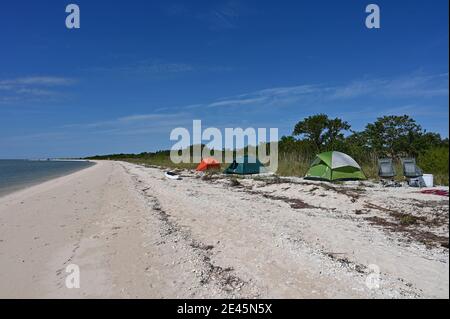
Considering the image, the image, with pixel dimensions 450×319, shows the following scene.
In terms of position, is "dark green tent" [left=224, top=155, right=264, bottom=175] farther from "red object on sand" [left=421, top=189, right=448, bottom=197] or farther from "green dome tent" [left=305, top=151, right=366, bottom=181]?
"red object on sand" [left=421, top=189, right=448, bottom=197]

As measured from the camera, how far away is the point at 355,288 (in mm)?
3432

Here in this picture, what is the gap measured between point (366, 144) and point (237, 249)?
554 inches

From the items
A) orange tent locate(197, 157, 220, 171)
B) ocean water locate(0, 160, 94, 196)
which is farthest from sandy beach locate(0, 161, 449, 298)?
orange tent locate(197, 157, 220, 171)

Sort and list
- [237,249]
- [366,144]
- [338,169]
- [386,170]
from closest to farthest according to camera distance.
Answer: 1. [237,249]
2. [386,170]
3. [338,169]
4. [366,144]

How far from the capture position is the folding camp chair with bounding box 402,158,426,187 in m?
9.85

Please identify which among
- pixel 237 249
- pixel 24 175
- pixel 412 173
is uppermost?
pixel 412 173

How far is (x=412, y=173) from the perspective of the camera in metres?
10.6

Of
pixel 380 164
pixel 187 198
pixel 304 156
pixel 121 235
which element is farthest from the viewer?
pixel 304 156

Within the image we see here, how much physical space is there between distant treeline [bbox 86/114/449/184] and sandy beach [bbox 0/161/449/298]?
51.3 inches

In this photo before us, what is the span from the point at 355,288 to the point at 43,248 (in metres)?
4.65

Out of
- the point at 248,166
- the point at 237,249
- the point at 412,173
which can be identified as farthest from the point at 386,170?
the point at 237,249

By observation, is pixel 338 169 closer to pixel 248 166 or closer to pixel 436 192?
pixel 436 192
